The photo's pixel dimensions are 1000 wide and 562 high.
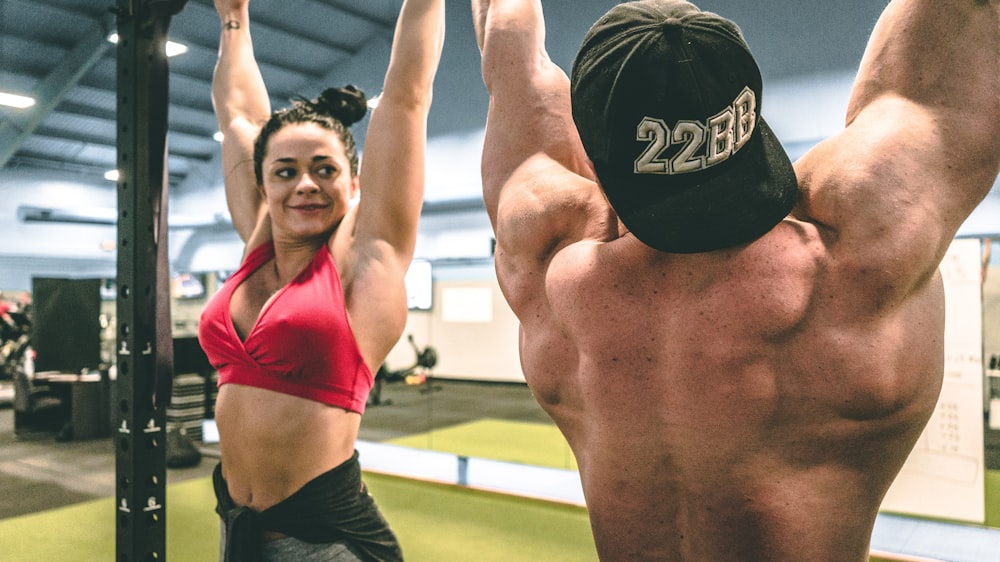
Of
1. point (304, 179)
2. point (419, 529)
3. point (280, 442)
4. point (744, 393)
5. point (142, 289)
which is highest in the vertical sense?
point (304, 179)

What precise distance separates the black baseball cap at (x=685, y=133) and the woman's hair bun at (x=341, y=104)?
3.19 ft

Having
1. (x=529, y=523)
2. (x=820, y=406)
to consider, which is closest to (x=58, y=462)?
(x=529, y=523)

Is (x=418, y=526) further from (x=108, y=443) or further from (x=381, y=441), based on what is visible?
(x=108, y=443)

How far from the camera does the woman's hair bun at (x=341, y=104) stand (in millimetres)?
1382

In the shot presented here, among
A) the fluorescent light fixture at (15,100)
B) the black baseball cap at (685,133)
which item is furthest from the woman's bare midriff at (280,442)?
the fluorescent light fixture at (15,100)

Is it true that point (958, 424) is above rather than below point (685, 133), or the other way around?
below

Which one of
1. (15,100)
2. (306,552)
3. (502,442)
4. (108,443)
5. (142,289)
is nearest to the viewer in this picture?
(306,552)

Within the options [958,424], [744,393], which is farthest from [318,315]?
[958,424]

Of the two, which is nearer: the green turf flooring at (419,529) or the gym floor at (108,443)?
the green turf flooring at (419,529)

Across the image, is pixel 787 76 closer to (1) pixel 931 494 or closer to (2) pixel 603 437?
(1) pixel 931 494

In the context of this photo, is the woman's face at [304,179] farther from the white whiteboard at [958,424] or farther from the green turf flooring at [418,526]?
the white whiteboard at [958,424]

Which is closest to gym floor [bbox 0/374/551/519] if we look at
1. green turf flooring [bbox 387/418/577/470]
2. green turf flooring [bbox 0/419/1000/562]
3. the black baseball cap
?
green turf flooring [bbox 387/418/577/470]

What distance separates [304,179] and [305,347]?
1.13 feet

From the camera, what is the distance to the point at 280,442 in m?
1.17
